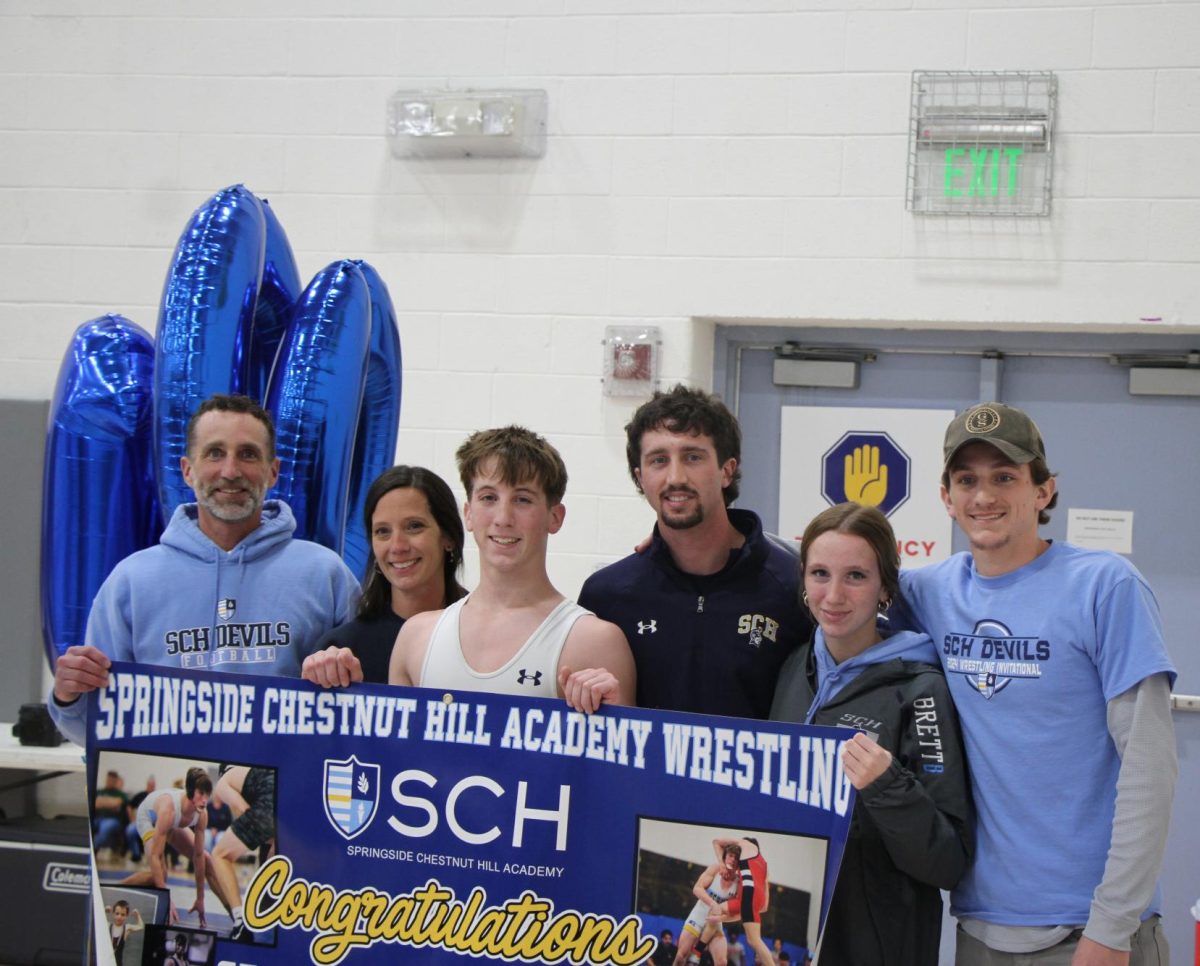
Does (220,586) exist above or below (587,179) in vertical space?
below

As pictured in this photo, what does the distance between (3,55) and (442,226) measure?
1871 millimetres

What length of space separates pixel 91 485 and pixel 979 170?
2962 millimetres

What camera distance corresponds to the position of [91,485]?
311cm

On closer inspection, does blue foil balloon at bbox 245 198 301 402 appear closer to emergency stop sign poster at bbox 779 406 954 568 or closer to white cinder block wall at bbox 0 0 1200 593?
white cinder block wall at bbox 0 0 1200 593

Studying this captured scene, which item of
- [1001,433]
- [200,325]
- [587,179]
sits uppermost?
[587,179]

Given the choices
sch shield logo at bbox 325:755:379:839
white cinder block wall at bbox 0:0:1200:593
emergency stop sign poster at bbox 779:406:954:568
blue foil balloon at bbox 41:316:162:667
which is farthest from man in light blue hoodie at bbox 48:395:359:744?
emergency stop sign poster at bbox 779:406:954:568

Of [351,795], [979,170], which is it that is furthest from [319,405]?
[979,170]

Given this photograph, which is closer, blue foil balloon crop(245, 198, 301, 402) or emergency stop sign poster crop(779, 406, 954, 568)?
blue foil balloon crop(245, 198, 301, 402)

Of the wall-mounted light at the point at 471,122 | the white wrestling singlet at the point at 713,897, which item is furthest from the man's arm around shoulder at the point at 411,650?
the wall-mounted light at the point at 471,122

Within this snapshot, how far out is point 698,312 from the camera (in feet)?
14.9

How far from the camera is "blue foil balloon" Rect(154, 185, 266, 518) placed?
300cm

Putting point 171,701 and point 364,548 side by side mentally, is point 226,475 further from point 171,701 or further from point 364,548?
point 364,548

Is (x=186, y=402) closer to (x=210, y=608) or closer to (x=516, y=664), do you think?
(x=210, y=608)

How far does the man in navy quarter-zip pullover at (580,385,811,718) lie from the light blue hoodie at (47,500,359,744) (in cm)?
60
